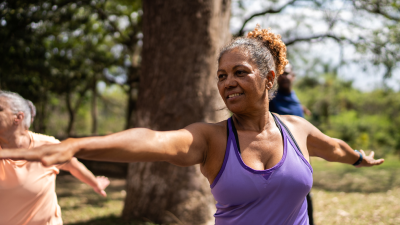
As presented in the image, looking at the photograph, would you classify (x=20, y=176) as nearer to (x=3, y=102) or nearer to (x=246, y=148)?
(x=3, y=102)

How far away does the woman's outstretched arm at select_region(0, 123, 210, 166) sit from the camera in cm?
128

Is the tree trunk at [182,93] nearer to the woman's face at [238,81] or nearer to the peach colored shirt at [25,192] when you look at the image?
the peach colored shirt at [25,192]

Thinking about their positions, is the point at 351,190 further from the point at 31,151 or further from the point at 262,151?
the point at 31,151

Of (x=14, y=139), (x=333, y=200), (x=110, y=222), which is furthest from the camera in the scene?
(x=333, y=200)

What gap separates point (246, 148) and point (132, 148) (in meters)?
0.72

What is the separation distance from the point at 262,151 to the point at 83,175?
Result: 80.4 inches

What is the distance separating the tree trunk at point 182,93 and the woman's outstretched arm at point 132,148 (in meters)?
2.95

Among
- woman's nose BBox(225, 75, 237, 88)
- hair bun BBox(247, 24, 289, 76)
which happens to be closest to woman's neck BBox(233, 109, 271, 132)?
woman's nose BBox(225, 75, 237, 88)

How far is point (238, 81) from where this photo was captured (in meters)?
1.94

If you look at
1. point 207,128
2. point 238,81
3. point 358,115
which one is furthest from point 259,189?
point 358,115

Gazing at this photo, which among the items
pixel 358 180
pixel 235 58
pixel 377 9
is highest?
pixel 377 9

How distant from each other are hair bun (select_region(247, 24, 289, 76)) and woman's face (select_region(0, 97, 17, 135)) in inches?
79.7

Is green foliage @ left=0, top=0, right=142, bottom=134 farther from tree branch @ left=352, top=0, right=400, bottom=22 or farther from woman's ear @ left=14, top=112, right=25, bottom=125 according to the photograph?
tree branch @ left=352, top=0, right=400, bottom=22

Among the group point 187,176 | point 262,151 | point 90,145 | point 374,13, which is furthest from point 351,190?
point 90,145
